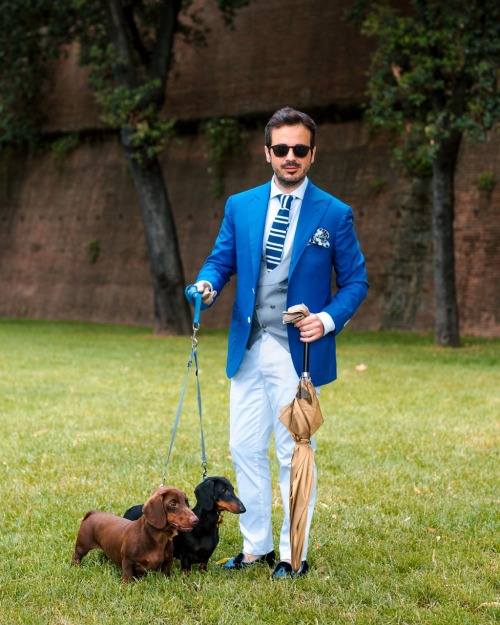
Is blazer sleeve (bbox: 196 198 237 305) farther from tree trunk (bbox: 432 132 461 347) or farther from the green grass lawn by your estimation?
tree trunk (bbox: 432 132 461 347)

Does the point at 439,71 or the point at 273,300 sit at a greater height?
the point at 439,71

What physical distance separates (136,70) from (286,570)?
17.8 meters

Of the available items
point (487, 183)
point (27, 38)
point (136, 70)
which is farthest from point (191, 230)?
point (487, 183)

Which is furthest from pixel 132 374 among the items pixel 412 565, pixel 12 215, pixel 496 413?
pixel 12 215

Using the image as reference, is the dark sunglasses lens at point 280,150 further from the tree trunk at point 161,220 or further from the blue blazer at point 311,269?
the tree trunk at point 161,220

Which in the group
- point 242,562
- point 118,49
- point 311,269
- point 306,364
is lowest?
point 242,562

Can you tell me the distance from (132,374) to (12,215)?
18194 mm

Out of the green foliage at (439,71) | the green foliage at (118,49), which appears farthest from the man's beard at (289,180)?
the green foliage at (118,49)

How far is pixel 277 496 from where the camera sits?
602 cm

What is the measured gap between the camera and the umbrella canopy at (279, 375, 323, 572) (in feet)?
13.5

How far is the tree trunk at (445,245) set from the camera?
16.3 metres

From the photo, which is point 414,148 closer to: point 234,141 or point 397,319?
point 397,319

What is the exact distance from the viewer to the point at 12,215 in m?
29.3

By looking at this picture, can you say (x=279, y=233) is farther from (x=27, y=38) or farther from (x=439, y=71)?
(x=27, y=38)
